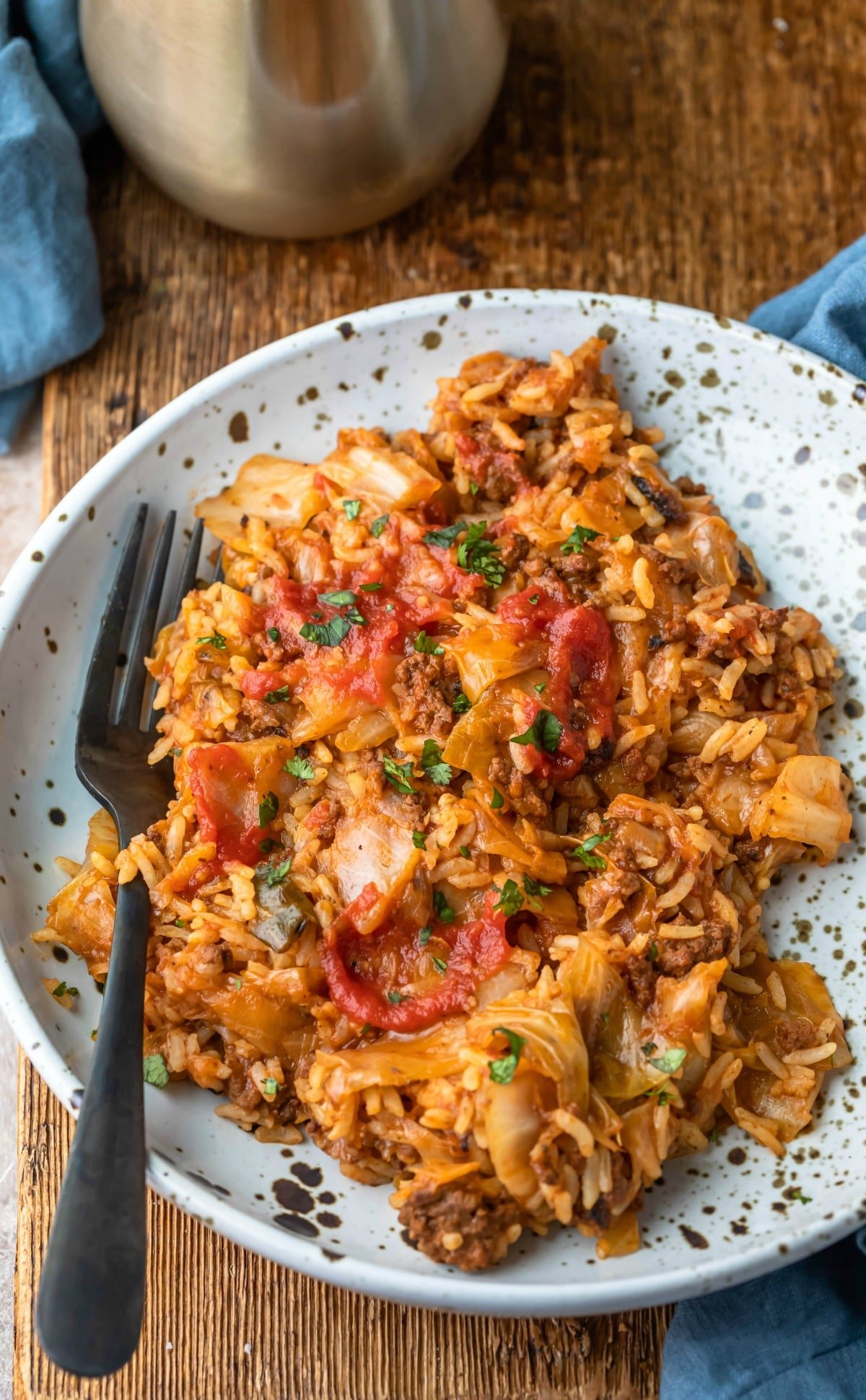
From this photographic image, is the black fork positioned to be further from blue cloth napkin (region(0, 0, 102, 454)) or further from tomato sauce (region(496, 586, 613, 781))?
blue cloth napkin (region(0, 0, 102, 454))

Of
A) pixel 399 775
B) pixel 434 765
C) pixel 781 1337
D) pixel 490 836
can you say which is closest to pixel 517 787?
pixel 490 836

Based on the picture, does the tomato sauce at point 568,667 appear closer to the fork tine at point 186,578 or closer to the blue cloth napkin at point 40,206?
the fork tine at point 186,578

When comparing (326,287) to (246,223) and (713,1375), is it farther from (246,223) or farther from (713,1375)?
(713,1375)

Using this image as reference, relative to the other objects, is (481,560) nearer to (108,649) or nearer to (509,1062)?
(108,649)

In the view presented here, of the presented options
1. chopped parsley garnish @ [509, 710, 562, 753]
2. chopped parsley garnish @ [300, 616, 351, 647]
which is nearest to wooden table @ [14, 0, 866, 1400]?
chopped parsley garnish @ [300, 616, 351, 647]

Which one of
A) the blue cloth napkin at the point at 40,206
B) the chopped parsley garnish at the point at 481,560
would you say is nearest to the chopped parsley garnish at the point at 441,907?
the chopped parsley garnish at the point at 481,560

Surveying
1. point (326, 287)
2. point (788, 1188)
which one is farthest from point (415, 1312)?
point (326, 287)
